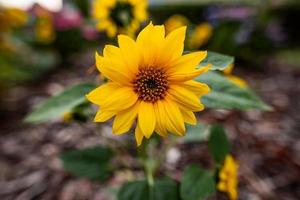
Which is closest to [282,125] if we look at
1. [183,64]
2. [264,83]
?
[264,83]

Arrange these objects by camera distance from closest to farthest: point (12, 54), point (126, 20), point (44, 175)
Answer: point (126, 20) < point (44, 175) < point (12, 54)

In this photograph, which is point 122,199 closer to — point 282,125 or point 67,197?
point 67,197

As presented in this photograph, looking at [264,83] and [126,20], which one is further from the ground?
[126,20]

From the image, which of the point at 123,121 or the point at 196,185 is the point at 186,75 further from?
the point at 196,185

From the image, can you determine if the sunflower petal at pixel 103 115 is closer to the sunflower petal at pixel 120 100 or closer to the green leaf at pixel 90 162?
the sunflower petal at pixel 120 100

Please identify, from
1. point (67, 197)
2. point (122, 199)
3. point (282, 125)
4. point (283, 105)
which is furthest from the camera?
point (283, 105)

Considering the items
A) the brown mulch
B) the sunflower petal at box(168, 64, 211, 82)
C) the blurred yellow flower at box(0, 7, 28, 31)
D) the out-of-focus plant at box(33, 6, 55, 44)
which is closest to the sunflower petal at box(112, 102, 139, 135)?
the sunflower petal at box(168, 64, 211, 82)

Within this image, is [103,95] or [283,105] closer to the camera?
[103,95]

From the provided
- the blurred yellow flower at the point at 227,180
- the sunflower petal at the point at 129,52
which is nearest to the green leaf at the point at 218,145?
the blurred yellow flower at the point at 227,180
